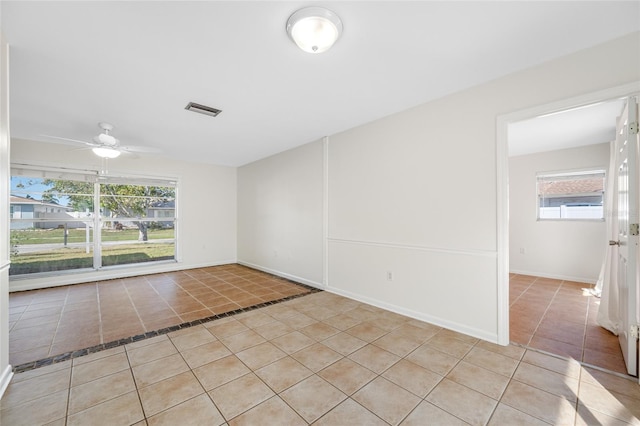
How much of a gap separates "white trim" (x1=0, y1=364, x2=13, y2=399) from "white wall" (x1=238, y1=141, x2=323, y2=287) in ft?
11.1

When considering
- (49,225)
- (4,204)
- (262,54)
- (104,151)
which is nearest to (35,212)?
(49,225)

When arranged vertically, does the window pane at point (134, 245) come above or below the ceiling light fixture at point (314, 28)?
below

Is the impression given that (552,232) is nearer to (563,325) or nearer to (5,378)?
(563,325)

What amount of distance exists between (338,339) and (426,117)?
268 cm

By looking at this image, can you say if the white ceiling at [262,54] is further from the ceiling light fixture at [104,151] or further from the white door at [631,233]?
the white door at [631,233]

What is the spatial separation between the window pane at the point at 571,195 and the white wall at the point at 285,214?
15.4 feet

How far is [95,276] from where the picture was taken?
197 inches

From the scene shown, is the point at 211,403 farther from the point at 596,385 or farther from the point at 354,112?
the point at 354,112

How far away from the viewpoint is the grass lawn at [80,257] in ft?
14.9

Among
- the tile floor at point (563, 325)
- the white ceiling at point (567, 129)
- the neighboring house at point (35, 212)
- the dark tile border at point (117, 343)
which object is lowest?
the dark tile border at point (117, 343)

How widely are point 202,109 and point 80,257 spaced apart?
4.36 metres

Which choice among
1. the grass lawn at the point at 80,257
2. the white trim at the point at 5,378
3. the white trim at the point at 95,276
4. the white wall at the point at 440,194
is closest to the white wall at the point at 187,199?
the white trim at the point at 95,276

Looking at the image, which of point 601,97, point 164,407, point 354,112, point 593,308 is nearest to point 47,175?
point 164,407

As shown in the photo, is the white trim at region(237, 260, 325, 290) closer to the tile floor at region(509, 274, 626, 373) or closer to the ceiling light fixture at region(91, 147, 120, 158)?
the tile floor at region(509, 274, 626, 373)
